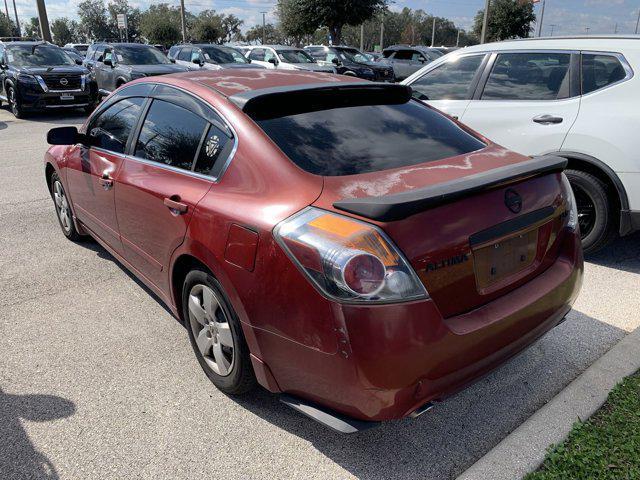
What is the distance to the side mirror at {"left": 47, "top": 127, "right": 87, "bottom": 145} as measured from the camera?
4.07 m

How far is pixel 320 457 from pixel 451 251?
3.78 ft

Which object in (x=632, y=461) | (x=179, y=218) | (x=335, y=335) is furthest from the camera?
(x=179, y=218)

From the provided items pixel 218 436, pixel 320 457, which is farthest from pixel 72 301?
pixel 320 457

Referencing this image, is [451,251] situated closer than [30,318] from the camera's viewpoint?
Yes

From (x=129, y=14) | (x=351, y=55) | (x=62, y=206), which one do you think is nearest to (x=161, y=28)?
(x=129, y=14)

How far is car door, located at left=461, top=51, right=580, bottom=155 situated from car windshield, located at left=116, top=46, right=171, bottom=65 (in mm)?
11393

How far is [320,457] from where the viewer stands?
244 centimetres

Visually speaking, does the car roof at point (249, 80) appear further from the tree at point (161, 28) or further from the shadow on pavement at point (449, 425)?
the tree at point (161, 28)

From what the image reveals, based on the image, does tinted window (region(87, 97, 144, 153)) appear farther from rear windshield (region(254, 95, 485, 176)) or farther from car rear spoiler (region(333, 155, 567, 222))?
car rear spoiler (region(333, 155, 567, 222))

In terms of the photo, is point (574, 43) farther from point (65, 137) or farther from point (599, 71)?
point (65, 137)

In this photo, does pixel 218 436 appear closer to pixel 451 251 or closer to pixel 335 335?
pixel 335 335

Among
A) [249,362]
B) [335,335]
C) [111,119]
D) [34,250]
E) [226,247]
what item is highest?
[111,119]

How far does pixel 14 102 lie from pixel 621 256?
14.2 m

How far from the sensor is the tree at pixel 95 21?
8462cm
